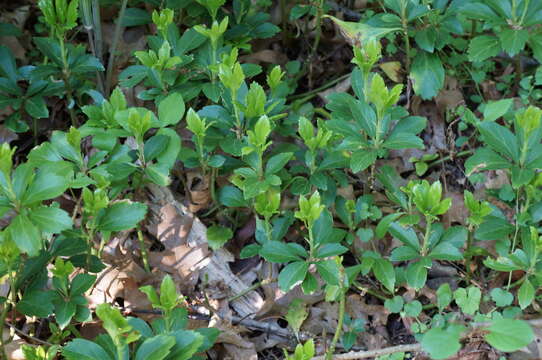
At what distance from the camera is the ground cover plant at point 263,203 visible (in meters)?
2.11

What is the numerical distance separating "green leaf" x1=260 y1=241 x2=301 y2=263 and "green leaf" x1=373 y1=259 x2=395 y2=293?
0.98ft

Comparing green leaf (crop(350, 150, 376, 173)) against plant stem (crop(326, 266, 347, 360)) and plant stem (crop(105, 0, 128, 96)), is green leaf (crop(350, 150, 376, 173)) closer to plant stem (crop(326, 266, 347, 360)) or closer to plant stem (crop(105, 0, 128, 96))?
plant stem (crop(326, 266, 347, 360))

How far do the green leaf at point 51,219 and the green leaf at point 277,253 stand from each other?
2.05 ft

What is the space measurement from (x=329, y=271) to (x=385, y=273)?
0.85ft

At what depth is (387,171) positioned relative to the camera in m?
2.59

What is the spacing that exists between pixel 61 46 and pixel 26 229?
981 mm

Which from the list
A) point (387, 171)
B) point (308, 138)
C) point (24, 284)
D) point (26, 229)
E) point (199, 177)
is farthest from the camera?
point (199, 177)

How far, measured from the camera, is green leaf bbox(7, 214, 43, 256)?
1858 millimetres

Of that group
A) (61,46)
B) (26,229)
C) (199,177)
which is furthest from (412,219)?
(61,46)

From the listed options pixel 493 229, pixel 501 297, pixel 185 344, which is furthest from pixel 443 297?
pixel 185 344

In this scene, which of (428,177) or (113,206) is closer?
(113,206)

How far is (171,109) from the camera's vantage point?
2.38 m

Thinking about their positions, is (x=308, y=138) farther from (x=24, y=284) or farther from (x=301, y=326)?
(x=24, y=284)

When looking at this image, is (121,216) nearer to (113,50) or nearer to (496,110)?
(113,50)
